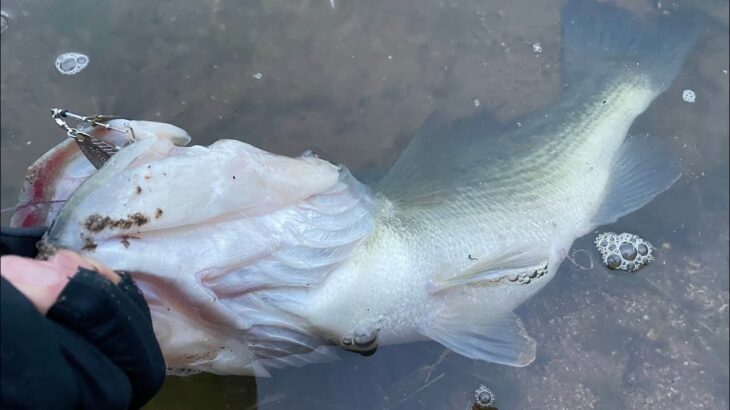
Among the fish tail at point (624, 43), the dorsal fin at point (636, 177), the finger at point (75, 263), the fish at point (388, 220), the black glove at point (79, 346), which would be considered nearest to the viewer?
the black glove at point (79, 346)

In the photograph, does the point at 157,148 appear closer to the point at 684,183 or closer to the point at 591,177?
the point at 591,177

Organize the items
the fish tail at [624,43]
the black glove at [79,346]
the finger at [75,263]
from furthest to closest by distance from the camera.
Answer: the fish tail at [624,43] → the finger at [75,263] → the black glove at [79,346]

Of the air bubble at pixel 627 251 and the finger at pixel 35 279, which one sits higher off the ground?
the finger at pixel 35 279

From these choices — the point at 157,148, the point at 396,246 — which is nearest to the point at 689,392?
the point at 396,246

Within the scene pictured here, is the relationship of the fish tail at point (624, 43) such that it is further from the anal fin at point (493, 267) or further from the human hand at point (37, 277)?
the human hand at point (37, 277)

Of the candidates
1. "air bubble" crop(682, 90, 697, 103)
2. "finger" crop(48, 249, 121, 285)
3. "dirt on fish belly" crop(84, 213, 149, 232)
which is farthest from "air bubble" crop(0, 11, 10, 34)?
"air bubble" crop(682, 90, 697, 103)

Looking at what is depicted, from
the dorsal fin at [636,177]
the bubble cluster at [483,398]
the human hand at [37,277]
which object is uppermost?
the human hand at [37,277]

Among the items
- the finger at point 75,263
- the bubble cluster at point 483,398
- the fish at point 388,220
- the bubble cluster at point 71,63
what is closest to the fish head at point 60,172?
the fish at point 388,220

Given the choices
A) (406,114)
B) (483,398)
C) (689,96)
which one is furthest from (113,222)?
(689,96)
